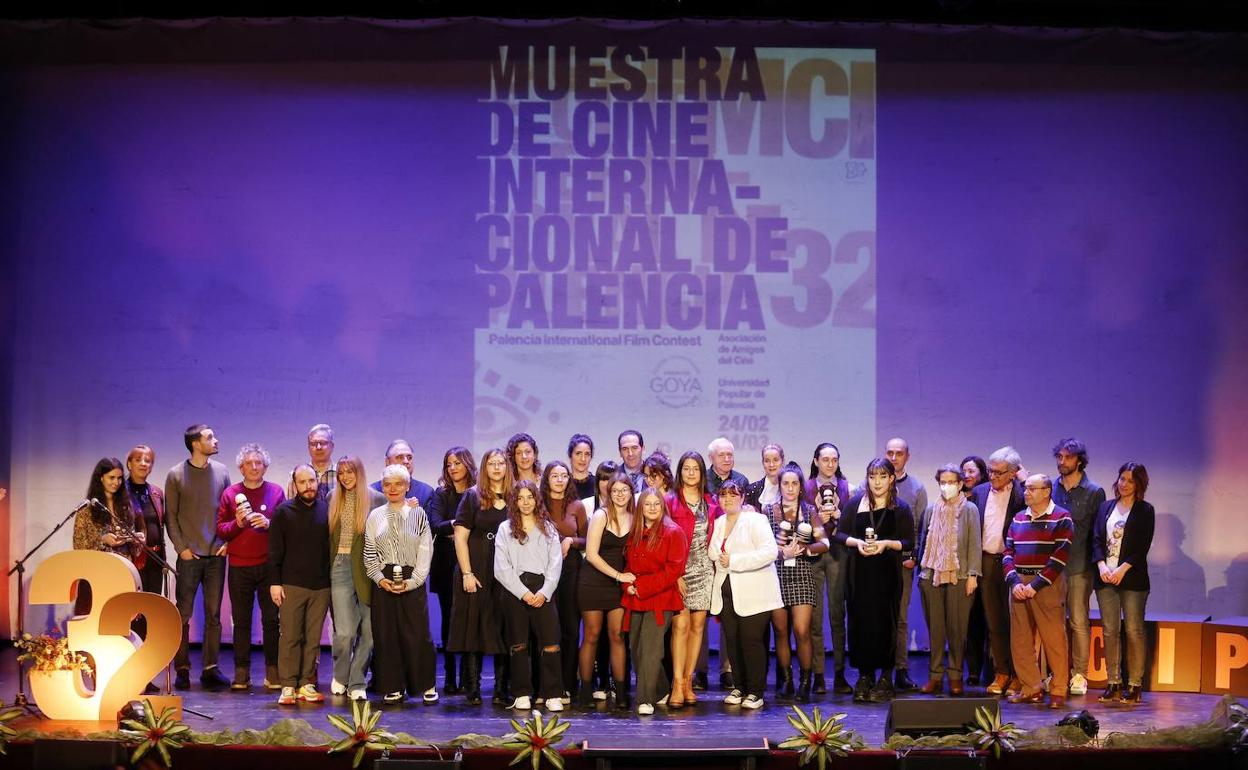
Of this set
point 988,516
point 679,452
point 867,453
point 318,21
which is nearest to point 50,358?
point 318,21

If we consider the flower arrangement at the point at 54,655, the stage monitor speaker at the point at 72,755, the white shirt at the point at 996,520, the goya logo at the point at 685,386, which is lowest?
the stage monitor speaker at the point at 72,755

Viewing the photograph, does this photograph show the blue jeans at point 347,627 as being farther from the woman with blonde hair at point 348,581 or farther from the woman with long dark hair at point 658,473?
the woman with long dark hair at point 658,473

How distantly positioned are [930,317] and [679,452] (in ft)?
6.84

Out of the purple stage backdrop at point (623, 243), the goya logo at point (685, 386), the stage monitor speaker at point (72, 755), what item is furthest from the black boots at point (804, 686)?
the stage monitor speaker at point (72, 755)

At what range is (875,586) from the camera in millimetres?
7051

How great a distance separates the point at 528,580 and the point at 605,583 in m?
0.43

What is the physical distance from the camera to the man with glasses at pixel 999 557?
283 inches

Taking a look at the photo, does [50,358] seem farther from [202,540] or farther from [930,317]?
[930,317]

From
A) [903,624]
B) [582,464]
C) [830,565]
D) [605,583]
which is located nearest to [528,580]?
[605,583]

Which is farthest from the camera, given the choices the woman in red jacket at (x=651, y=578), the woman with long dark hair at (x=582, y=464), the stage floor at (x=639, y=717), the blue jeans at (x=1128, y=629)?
the woman with long dark hair at (x=582, y=464)

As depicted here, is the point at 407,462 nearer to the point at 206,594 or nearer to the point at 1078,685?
the point at 206,594

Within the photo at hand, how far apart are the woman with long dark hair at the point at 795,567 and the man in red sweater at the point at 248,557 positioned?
291 centimetres

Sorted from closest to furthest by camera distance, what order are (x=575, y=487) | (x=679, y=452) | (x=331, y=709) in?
(x=331, y=709), (x=575, y=487), (x=679, y=452)

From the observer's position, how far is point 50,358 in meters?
8.99
